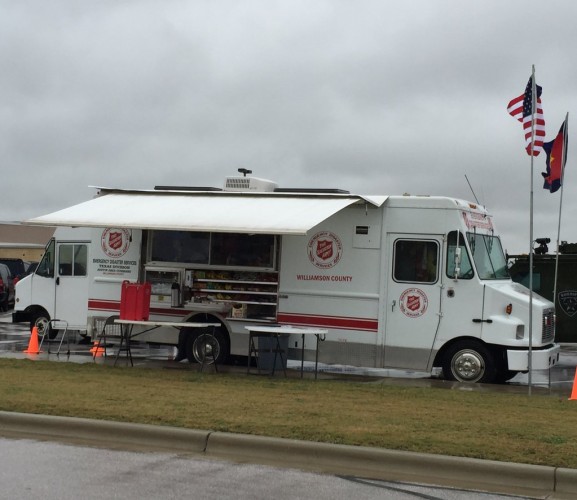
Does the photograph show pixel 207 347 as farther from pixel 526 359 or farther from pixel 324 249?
pixel 526 359

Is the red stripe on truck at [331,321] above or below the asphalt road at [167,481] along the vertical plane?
above

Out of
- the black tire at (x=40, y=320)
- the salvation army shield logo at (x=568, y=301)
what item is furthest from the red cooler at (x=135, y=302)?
the salvation army shield logo at (x=568, y=301)

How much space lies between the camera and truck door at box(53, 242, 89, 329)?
18.4 metres

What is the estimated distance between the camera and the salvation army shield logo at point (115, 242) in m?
16.3

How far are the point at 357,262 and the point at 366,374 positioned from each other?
2.16 m

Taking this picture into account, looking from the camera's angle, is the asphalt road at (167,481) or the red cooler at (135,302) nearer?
the asphalt road at (167,481)

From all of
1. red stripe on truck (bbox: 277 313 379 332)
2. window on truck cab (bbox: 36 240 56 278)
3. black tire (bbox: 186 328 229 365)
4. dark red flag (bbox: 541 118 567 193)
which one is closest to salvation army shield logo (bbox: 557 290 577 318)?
dark red flag (bbox: 541 118 567 193)

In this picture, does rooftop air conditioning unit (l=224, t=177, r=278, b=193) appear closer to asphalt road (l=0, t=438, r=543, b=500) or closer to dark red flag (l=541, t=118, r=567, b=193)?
dark red flag (l=541, t=118, r=567, b=193)

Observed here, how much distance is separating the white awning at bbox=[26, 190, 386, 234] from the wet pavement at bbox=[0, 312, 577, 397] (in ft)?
8.27

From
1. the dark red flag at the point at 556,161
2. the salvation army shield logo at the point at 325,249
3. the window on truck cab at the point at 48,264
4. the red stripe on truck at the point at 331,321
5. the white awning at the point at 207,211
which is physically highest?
the dark red flag at the point at 556,161

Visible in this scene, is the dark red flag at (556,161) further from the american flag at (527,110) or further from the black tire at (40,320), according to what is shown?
the black tire at (40,320)

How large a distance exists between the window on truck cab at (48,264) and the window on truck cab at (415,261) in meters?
7.81

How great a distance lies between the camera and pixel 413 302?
14.4 m

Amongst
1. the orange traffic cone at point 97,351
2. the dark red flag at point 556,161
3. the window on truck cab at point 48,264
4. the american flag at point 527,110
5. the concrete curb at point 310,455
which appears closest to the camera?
the concrete curb at point 310,455
